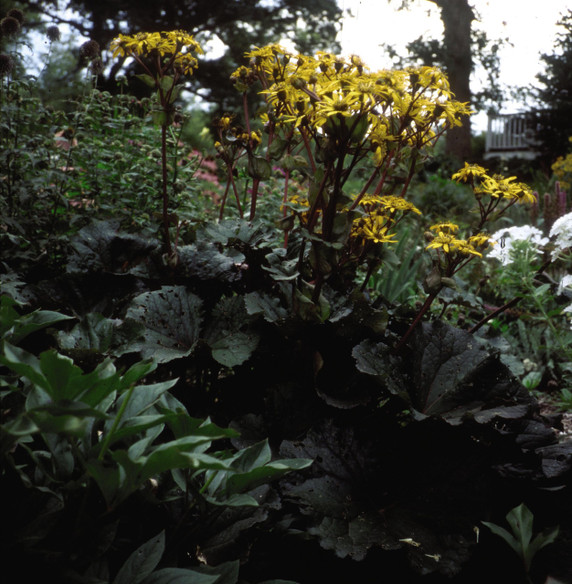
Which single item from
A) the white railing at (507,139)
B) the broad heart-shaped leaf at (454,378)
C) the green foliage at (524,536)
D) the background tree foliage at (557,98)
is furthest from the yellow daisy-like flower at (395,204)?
the white railing at (507,139)

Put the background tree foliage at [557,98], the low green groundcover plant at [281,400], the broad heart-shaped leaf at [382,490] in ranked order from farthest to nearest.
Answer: the background tree foliage at [557,98] → the broad heart-shaped leaf at [382,490] → the low green groundcover plant at [281,400]

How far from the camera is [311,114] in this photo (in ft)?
4.32

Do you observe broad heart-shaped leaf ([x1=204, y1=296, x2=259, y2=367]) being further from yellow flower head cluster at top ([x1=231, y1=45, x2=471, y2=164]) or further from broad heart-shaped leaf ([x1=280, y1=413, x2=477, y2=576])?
yellow flower head cluster at top ([x1=231, y1=45, x2=471, y2=164])

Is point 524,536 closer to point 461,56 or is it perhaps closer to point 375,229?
point 375,229

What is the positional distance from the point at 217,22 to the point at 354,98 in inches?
529

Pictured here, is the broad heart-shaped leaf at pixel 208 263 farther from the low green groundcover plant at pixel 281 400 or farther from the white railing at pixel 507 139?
the white railing at pixel 507 139

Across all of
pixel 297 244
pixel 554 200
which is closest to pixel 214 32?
pixel 554 200

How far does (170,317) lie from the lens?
153 centimetres

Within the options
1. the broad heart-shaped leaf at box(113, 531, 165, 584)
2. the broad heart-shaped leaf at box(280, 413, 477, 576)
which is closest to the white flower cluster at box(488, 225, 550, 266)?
the broad heart-shaped leaf at box(280, 413, 477, 576)

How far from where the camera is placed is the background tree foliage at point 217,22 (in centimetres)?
1207

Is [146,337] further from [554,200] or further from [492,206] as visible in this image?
[554,200]

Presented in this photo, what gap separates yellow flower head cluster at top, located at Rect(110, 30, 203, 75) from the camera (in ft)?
4.91

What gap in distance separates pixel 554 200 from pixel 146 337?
346 centimetres

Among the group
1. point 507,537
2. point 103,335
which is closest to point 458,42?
point 103,335
